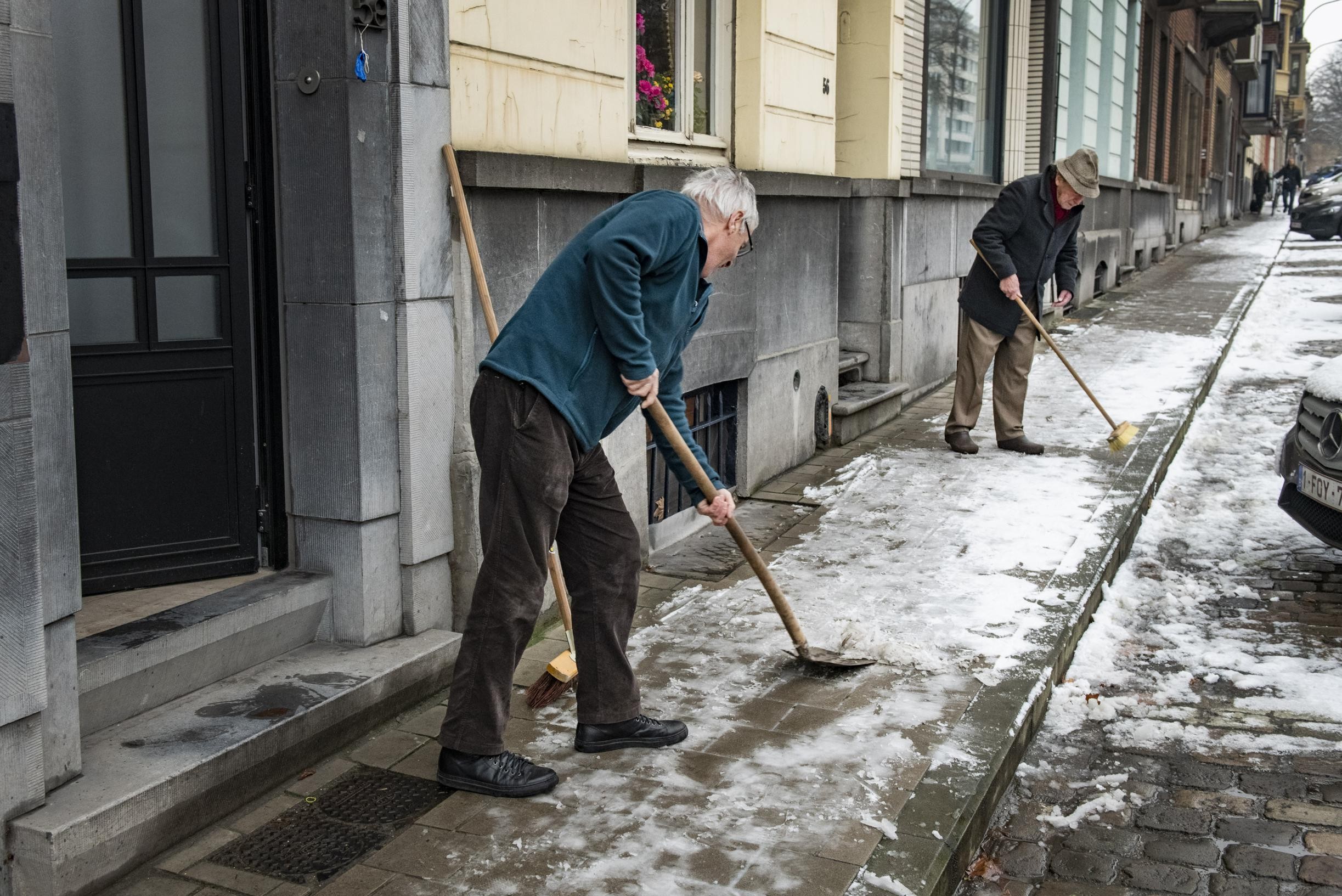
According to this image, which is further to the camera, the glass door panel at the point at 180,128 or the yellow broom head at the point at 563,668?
the yellow broom head at the point at 563,668

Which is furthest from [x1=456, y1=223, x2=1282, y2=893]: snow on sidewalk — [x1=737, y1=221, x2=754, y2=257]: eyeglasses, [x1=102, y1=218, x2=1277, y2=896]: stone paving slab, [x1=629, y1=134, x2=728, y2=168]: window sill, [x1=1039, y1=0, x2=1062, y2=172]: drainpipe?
[x1=1039, y1=0, x2=1062, y2=172]: drainpipe

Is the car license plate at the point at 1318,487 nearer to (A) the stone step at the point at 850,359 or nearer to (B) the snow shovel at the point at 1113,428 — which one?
(B) the snow shovel at the point at 1113,428

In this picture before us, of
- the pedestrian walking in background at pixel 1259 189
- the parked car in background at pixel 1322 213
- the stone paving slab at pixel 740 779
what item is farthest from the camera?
the pedestrian walking in background at pixel 1259 189

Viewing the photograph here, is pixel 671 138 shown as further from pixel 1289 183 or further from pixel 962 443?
pixel 1289 183

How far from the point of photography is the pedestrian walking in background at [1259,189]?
48.7 metres

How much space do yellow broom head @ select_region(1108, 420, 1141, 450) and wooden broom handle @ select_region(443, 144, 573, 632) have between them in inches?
192

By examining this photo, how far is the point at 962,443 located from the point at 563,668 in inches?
187

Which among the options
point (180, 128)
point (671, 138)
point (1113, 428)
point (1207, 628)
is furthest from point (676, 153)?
point (1113, 428)

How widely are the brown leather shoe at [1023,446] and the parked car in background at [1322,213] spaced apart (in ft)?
77.9

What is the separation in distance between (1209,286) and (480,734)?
60.6 feet

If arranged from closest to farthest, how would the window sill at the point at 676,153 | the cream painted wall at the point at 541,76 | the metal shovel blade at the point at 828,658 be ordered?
the metal shovel blade at the point at 828,658
the cream painted wall at the point at 541,76
the window sill at the point at 676,153

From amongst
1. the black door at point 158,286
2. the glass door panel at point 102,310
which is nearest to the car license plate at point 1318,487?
the black door at point 158,286

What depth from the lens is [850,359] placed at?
9805 mm

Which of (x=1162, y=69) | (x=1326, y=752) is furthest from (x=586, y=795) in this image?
(x=1162, y=69)
